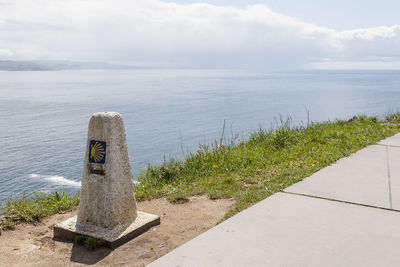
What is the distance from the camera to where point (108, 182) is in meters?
3.96

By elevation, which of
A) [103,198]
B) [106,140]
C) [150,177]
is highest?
[106,140]

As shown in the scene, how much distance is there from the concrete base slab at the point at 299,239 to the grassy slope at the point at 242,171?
2.33ft

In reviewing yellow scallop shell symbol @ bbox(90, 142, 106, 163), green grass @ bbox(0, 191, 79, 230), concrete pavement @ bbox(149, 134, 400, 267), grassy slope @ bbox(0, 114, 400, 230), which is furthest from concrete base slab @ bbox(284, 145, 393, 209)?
green grass @ bbox(0, 191, 79, 230)

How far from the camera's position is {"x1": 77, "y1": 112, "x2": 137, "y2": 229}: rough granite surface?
3963 millimetres

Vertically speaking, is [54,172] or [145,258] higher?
[145,258]

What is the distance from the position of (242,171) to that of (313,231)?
280 centimetres

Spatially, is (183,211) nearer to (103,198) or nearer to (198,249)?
(103,198)

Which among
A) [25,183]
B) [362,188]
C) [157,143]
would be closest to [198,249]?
[362,188]

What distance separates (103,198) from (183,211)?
41.9 inches

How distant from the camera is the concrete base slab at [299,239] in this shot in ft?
9.59

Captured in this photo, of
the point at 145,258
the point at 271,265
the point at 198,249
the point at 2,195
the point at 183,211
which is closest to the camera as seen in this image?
the point at 271,265

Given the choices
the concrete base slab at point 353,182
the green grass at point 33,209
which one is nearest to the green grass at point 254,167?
the concrete base slab at point 353,182

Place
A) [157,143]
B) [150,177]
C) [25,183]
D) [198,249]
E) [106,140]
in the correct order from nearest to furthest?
1. [198,249]
2. [106,140]
3. [150,177]
4. [25,183]
5. [157,143]

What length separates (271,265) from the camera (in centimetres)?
283
